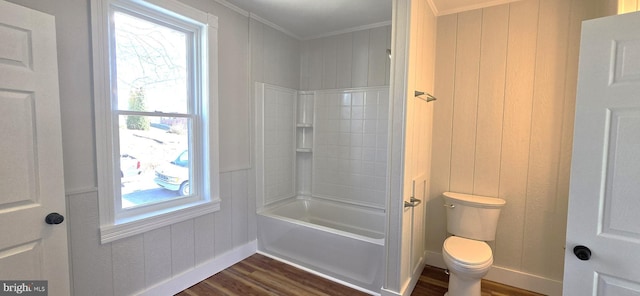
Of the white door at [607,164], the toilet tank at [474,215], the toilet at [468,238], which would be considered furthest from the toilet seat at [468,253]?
the white door at [607,164]

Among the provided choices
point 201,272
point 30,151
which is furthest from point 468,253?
point 30,151

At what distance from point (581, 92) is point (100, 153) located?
265cm

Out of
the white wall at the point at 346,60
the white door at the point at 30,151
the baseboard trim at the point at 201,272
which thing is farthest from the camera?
the white wall at the point at 346,60

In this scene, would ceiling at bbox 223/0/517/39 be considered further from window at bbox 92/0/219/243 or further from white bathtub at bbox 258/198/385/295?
white bathtub at bbox 258/198/385/295

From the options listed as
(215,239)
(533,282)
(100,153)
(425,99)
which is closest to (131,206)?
(100,153)

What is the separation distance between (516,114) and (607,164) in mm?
1205

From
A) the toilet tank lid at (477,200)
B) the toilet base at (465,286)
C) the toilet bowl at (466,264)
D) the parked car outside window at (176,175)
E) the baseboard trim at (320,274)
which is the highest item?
the parked car outside window at (176,175)

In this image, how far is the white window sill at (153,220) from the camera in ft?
5.74

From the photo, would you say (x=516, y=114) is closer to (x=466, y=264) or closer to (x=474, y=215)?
(x=474, y=215)

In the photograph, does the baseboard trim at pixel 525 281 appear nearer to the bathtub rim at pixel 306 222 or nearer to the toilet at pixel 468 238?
the toilet at pixel 468 238

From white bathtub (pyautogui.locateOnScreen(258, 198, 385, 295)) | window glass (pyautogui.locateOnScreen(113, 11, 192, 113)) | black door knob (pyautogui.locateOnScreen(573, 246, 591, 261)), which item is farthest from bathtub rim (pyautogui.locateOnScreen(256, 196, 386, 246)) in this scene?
window glass (pyautogui.locateOnScreen(113, 11, 192, 113))

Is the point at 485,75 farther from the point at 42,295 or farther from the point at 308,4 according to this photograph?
the point at 42,295

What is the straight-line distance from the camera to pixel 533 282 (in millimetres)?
2225

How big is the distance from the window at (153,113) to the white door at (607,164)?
7.98 ft
